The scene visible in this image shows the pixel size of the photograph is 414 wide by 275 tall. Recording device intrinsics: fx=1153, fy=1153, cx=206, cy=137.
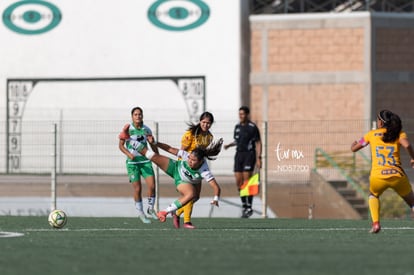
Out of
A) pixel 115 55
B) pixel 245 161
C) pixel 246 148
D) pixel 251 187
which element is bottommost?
pixel 251 187

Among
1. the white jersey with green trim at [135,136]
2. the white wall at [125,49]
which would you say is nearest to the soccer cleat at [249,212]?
the white jersey with green trim at [135,136]

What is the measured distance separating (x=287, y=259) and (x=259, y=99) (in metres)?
25.8

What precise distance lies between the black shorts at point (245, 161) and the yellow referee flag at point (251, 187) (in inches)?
11.6

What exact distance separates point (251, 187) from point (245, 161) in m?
0.74

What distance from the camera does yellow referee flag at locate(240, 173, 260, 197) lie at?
2408 cm

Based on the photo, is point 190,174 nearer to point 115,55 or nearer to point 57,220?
point 57,220

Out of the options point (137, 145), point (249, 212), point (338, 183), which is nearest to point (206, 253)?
point (137, 145)

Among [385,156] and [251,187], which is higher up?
[385,156]

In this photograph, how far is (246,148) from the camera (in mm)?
23656

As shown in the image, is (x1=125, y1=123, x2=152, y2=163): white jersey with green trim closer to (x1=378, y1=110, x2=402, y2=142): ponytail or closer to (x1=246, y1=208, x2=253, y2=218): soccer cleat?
(x1=246, y1=208, x2=253, y2=218): soccer cleat

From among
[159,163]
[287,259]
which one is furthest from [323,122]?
[287,259]

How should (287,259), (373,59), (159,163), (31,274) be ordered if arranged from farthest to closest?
(373,59) → (159,163) → (287,259) → (31,274)

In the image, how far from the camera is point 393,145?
1498 centimetres

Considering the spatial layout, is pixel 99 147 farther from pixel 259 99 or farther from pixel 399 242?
pixel 399 242
